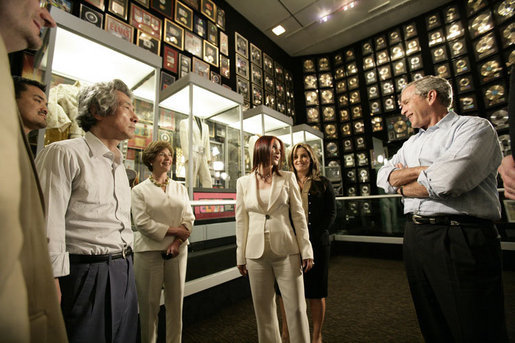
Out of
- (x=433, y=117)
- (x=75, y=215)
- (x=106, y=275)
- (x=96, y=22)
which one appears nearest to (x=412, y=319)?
(x=433, y=117)

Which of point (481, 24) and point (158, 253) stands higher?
point (481, 24)

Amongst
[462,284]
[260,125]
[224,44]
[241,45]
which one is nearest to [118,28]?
[224,44]

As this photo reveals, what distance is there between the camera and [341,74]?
6793 mm

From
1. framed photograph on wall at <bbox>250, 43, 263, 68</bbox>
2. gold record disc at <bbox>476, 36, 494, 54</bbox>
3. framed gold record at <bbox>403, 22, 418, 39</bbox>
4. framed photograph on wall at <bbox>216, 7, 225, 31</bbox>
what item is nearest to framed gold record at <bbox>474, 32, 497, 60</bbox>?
gold record disc at <bbox>476, 36, 494, 54</bbox>

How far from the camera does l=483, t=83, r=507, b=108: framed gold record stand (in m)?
4.45

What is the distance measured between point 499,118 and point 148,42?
6.74 meters

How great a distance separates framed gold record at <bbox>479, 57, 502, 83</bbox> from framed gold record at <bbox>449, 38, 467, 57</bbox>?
535 millimetres

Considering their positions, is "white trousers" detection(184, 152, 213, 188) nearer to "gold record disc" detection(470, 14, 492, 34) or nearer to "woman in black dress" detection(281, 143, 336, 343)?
"woman in black dress" detection(281, 143, 336, 343)

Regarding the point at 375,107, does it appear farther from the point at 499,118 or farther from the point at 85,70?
the point at 85,70

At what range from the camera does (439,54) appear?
534 centimetres

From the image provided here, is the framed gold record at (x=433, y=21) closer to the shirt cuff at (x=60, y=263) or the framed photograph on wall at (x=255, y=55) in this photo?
the framed photograph on wall at (x=255, y=55)

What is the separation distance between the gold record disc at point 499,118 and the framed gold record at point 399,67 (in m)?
2.13

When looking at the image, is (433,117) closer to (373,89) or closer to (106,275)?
(106,275)

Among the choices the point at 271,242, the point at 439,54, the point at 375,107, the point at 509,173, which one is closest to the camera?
the point at 509,173
